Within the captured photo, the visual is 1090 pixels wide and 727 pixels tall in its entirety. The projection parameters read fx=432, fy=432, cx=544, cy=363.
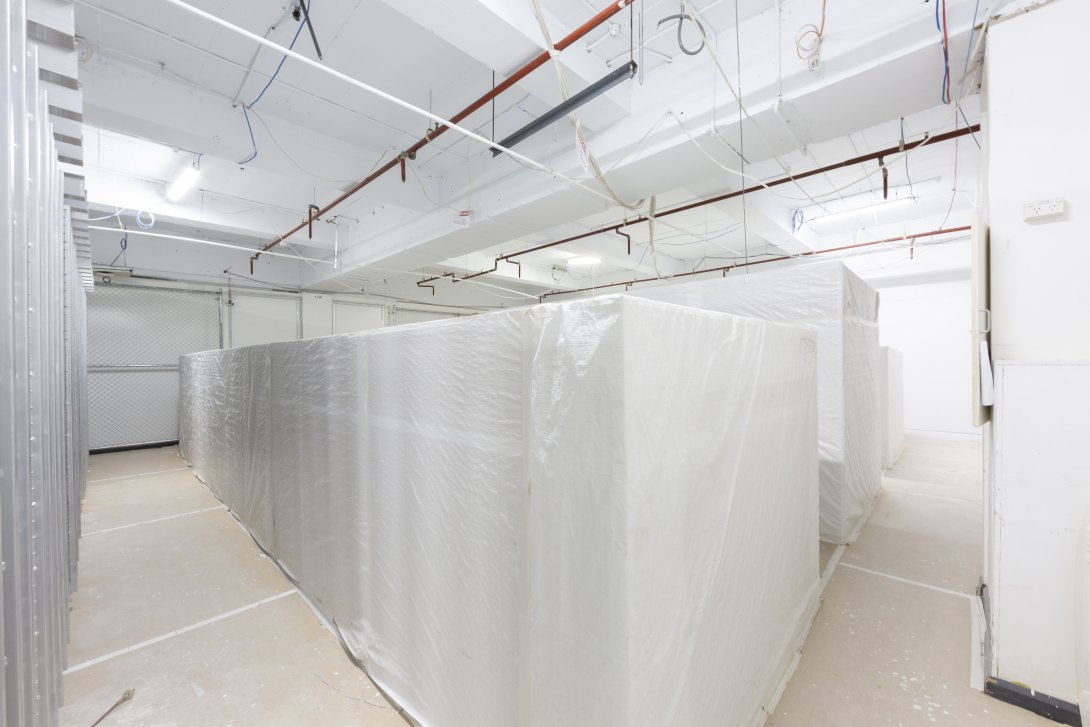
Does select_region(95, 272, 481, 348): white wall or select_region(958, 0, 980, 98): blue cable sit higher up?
select_region(958, 0, 980, 98): blue cable

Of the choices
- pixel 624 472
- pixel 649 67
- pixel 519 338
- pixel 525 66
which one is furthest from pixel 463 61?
pixel 624 472

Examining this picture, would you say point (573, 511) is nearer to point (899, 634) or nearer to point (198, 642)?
point (899, 634)

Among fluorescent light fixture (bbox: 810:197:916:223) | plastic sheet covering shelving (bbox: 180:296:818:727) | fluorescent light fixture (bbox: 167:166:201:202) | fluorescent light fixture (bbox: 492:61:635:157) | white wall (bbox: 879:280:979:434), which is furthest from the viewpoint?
white wall (bbox: 879:280:979:434)

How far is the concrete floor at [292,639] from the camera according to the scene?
150 cm

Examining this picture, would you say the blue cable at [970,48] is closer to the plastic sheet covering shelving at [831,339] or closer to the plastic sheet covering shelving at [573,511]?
the plastic sheet covering shelving at [831,339]

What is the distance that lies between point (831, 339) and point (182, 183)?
18.6 ft

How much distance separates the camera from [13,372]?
0.92 metres

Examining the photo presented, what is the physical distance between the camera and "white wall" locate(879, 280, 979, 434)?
604 cm

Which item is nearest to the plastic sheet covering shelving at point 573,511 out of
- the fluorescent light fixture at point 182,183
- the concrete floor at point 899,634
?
the concrete floor at point 899,634

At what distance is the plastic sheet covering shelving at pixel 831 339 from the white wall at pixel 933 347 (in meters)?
4.59

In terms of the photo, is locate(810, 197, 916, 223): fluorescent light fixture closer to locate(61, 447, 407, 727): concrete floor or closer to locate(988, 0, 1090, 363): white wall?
locate(988, 0, 1090, 363): white wall

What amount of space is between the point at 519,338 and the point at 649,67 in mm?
2497

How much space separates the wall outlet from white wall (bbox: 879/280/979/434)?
5966 mm

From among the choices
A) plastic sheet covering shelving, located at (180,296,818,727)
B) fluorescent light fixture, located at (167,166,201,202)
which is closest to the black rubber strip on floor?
plastic sheet covering shelving, located at (180,296,818,727)
